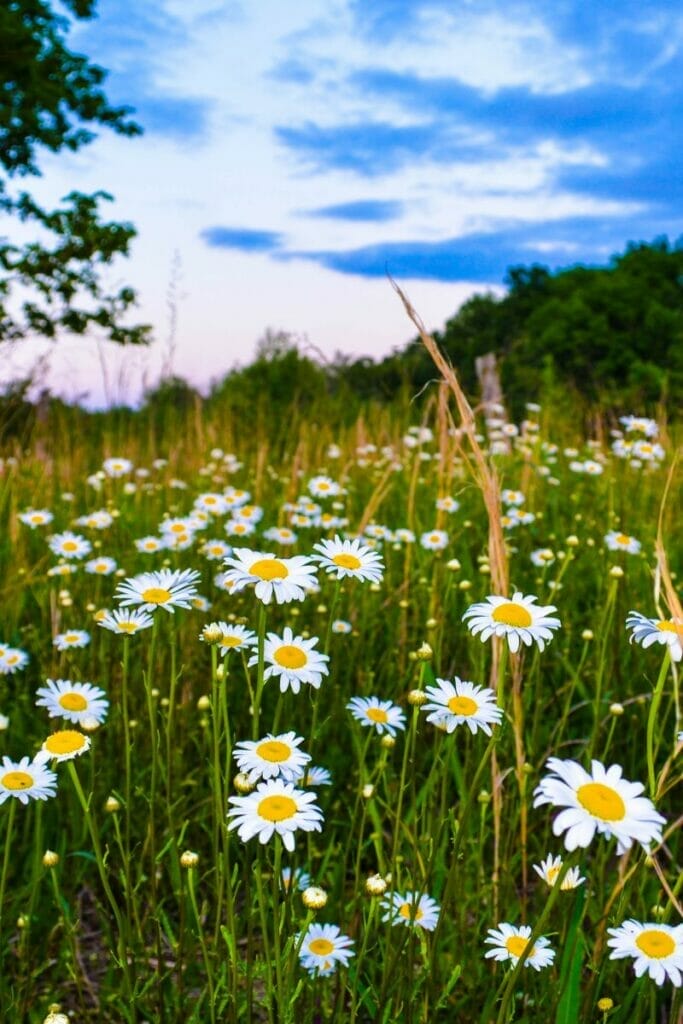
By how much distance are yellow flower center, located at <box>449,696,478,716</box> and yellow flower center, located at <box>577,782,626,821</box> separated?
1.22 ft

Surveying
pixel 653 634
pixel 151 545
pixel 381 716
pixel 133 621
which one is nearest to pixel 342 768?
pixel 381 716

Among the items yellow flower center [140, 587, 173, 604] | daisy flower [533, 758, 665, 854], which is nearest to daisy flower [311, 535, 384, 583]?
yellow flower center [140, 587, 173, 604]

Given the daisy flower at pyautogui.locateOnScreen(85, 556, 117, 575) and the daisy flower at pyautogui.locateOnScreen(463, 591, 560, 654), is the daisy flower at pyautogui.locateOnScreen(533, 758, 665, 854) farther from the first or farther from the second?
the daisy flower at pyautogui.locateOnScreen(85, 556, 117, 575)

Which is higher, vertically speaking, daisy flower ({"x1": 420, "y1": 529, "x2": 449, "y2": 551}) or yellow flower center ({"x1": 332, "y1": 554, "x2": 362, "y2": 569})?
yellow flower center ({"x1": 332, "y1": 554, "x2": 362, "y2": 569})

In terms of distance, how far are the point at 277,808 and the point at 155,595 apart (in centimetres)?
41

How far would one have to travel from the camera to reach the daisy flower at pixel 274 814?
1.00m

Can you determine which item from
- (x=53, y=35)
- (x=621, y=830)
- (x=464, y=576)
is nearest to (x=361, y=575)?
(x=621, y=830)

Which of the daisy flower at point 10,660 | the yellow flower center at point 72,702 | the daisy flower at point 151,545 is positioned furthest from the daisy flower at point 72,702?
the daisy flower at point 151,545

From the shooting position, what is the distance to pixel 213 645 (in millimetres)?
1122

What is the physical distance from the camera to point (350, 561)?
134 centimetres

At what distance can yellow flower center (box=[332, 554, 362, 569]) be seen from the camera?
1305 mm

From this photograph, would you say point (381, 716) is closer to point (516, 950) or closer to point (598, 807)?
point (516, 950)

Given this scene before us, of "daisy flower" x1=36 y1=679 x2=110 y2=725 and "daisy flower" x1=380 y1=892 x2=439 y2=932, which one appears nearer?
"daisy flower" x1=380 y1=892 x2=439 y2=932

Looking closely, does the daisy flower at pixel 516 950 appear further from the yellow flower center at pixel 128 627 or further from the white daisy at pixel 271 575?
the yellow flower center at pixel 128 627
